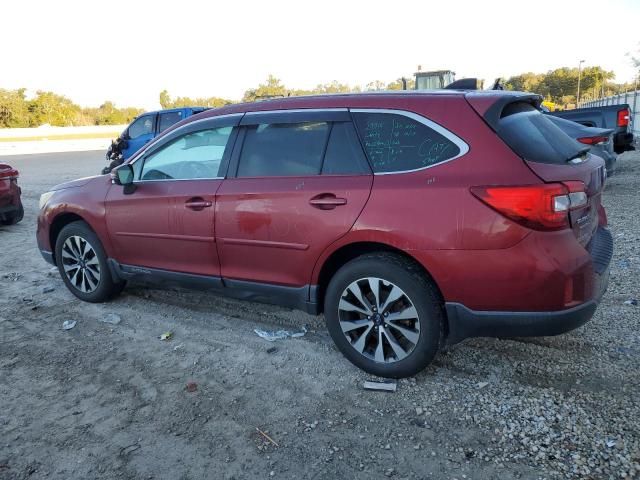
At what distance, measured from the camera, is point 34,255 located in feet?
22.8

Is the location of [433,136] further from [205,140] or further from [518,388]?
[205,140]

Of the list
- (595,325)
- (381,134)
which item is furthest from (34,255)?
(595,325)

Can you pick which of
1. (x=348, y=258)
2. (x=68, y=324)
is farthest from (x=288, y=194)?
(x=68, y=324)

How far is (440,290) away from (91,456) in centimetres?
217

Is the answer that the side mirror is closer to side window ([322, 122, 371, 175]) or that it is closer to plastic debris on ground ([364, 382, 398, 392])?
side window ([322, 122, 371, 175])

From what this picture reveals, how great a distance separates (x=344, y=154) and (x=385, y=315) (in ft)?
3.60

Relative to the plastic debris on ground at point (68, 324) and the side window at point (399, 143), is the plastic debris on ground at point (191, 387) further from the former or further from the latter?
the side window at point (399, 143)

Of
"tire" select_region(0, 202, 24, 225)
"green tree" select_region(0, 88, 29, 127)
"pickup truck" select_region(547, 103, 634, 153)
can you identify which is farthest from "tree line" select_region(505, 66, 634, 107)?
"tire" select_region(0, 202, 24, 225)

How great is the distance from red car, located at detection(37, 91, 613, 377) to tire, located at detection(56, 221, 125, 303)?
810 mm

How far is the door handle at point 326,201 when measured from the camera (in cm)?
329

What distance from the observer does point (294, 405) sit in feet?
10.3

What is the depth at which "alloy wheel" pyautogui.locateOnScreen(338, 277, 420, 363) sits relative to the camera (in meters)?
3.19

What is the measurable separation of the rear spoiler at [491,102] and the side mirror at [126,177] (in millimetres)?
2875

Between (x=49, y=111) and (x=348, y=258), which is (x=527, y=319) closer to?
(x=348, y=258)
